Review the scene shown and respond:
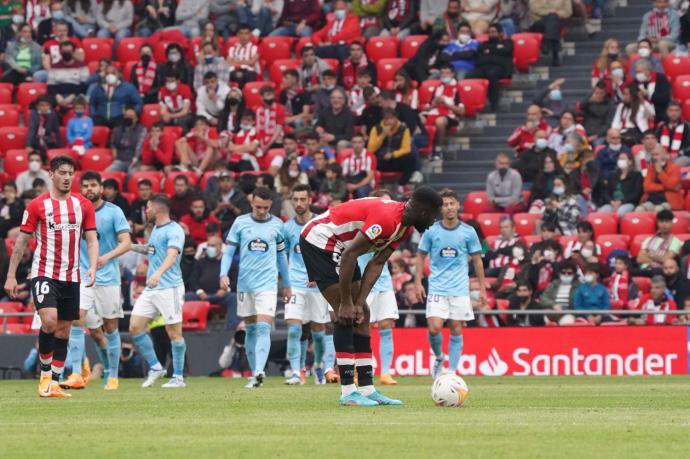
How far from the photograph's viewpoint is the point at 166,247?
65.8 ft

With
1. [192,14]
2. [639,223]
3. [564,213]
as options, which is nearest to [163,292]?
[564,213]

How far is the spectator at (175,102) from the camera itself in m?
31.7

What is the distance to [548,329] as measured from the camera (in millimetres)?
24297

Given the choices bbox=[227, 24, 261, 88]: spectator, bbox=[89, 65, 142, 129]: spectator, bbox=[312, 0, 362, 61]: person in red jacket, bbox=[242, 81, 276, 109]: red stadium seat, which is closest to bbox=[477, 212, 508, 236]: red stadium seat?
bbox=[312, 0, 362, 61]: person in red jacket

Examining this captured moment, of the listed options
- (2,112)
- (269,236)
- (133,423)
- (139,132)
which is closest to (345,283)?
(133,423)

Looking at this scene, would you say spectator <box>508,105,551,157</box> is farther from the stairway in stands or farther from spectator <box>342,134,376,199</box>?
spectator <box>342,134,376,199</box>

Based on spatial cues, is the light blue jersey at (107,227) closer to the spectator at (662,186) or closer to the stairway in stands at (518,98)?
the spectator at (662,186)

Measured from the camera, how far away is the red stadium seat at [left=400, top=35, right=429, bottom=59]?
103ft

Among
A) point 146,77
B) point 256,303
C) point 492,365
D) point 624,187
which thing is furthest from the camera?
point 146,77

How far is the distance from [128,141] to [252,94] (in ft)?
9.17

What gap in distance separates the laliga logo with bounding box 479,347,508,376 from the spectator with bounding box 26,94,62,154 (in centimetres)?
1188

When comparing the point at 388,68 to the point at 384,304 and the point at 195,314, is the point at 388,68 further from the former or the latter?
the point at 384,304

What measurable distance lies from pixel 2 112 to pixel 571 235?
45.5 ft

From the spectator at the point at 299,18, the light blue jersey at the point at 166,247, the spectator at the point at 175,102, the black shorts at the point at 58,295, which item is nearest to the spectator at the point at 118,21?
the spectator at the point at 175,102
